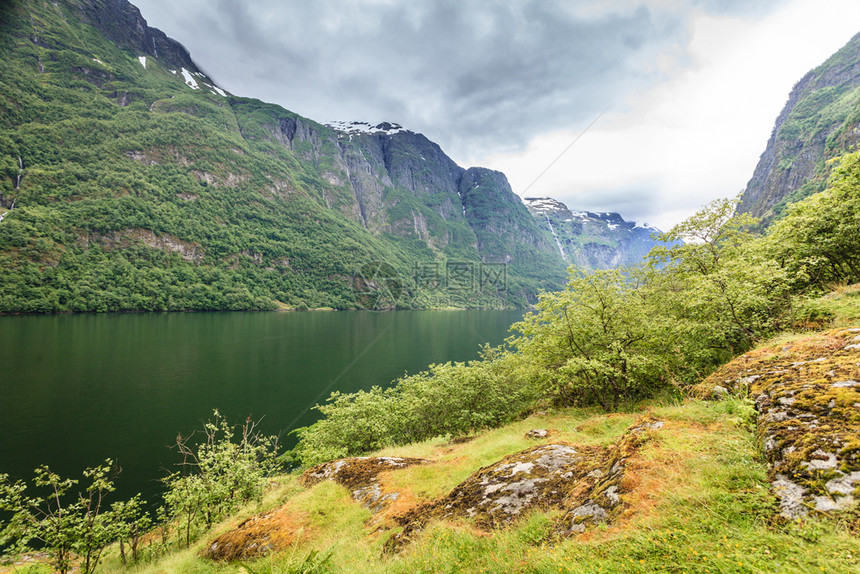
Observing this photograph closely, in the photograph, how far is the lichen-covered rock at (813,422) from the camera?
3352 millimetres

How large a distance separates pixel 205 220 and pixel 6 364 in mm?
180363

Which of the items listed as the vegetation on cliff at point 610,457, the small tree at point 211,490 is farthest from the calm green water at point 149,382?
the vegetation on cliff at point 610,457

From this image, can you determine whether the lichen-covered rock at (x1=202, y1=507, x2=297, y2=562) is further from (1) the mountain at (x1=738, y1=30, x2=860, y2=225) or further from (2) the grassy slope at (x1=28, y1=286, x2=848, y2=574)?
(1) the mountain at (x1=738, y1=30, x2=860, y2=225)

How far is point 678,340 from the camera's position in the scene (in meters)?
13.2

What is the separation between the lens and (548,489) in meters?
6.52

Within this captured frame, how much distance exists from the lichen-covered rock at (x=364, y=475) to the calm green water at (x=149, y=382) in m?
16.5

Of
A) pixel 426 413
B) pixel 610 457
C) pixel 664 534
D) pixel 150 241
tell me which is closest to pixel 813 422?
pixel 664 534

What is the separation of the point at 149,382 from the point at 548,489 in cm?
5144

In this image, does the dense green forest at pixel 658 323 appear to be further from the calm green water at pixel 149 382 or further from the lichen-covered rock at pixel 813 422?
the calm green water at pixel 149 382

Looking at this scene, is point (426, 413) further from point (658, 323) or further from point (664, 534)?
point (664, 534)

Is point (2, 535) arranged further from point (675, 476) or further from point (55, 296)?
point (55, 296)

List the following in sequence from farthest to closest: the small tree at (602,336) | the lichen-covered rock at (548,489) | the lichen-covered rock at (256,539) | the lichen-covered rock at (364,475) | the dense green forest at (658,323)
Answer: the small tree at (602,336) < the dense green forest at (658,323) < the lichen-covered rock at (364,475) < the lichen-covered rock at (256,539) < the lichen-covered rock at (548,489)

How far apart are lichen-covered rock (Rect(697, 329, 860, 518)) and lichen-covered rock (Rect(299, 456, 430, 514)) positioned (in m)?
8.19

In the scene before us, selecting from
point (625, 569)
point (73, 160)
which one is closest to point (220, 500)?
point (625, 569)
